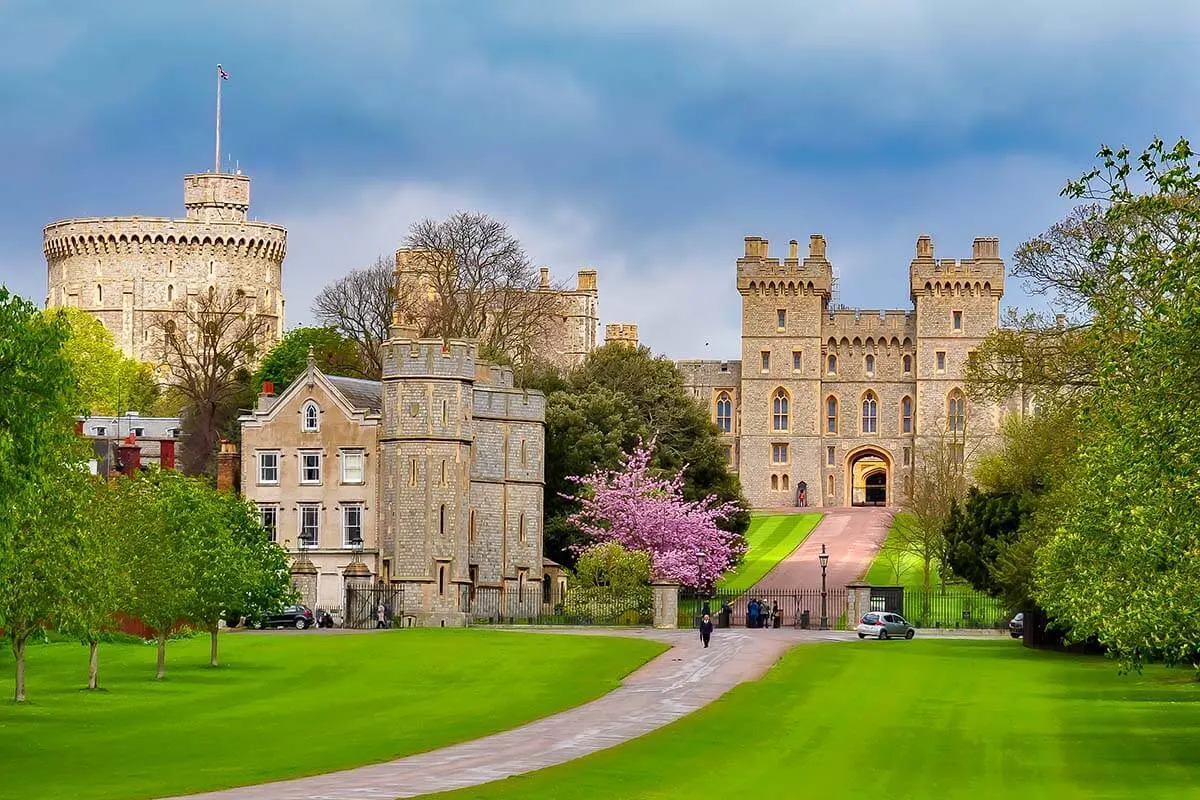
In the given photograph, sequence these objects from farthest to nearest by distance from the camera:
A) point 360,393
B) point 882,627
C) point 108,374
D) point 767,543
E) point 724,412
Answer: point 724,412 → point 108,374 → point 767,543 → point 360,393 → point 882,627

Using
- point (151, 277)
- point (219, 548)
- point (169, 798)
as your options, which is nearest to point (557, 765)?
point (169, 798)

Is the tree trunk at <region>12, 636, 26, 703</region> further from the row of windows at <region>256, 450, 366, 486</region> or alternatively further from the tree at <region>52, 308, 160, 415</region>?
the tree at <region>52, 308, 160, 415</region>

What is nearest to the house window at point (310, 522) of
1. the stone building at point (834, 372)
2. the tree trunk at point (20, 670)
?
the tree trunk at point (20, 670)

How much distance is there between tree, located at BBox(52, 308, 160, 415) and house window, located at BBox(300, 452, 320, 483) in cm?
4566

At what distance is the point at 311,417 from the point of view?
7362cm

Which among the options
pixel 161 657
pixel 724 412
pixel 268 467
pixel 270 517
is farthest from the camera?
pixel 724 412

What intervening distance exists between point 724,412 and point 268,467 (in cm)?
5890

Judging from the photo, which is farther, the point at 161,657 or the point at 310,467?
the point at 310,467

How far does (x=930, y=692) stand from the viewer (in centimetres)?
4378

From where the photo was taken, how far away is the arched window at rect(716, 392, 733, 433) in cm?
13000

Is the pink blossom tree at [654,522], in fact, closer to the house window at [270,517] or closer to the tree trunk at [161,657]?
the house window at [270,517]

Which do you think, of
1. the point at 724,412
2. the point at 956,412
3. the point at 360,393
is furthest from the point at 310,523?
the point at 956,412

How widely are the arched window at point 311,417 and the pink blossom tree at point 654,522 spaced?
417 inches

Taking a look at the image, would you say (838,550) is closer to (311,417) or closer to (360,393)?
(360,393)
